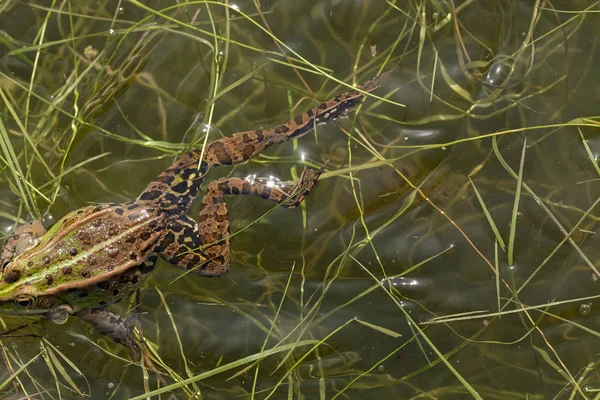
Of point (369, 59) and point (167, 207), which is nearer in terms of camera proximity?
point (167, 207)

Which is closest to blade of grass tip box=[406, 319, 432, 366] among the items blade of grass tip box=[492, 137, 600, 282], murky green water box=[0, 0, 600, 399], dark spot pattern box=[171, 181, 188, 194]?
murky green water box=[0, 0, 600, 399]

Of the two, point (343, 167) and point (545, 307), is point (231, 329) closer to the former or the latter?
point (343, 167)

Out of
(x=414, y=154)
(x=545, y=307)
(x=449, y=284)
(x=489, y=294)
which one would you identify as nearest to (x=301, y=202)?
(x=414, y=154)

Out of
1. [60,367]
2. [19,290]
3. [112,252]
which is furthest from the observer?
[60,367]

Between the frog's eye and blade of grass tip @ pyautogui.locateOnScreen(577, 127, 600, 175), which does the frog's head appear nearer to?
the frog's eye

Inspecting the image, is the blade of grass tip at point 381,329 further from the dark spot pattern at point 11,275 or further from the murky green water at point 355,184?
the dark spot pattern at point 11,275

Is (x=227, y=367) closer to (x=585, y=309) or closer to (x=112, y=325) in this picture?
(x=112, y=325)

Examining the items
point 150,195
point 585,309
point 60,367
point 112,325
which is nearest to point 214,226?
point 150,195
